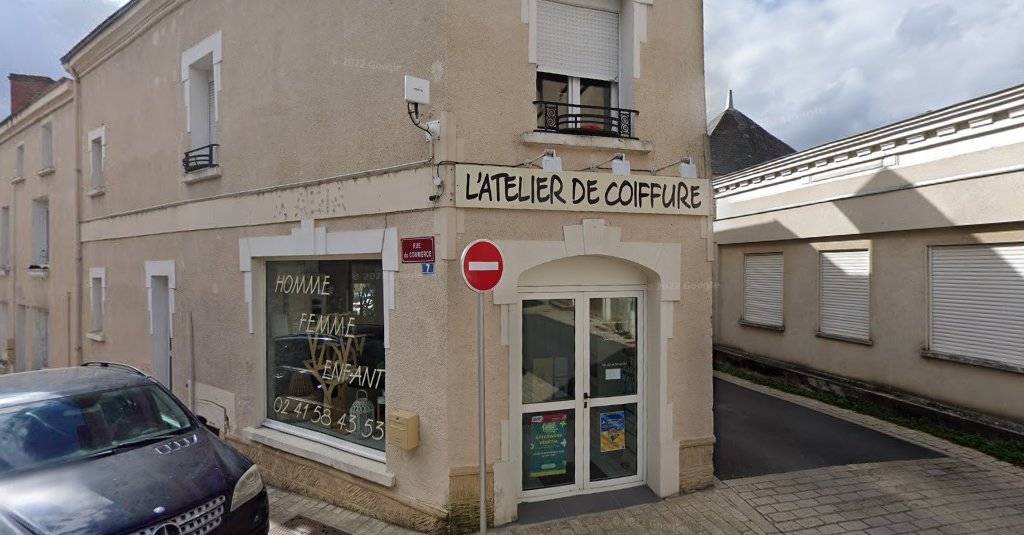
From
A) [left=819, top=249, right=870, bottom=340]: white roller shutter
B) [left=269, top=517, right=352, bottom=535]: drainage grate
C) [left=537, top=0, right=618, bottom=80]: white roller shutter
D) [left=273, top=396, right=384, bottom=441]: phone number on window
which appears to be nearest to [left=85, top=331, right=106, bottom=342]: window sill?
[left=273, top=396, right=384, bottom=441]: phone number on window

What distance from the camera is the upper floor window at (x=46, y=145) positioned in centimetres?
1341

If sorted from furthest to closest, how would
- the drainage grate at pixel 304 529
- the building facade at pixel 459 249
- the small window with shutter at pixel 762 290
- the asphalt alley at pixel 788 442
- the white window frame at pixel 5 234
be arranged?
the white window frame at pixel 5 234 → the small window with shutter at pixel 762 290 → the asphalt alley at pixel 788 442 → the drainage grate at pixel 304 529 → the building facade at pixel 459 249

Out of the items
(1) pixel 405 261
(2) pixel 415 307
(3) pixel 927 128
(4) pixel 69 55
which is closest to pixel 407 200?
(1) pixel 405 261

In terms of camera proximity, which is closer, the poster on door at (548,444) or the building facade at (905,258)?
the poster on door at (548,444)

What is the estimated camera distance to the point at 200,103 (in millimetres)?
8078

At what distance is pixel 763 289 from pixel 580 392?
26.1 feet

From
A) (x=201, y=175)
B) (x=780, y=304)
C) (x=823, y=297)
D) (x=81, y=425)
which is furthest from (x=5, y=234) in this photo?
(x=823, y=297)

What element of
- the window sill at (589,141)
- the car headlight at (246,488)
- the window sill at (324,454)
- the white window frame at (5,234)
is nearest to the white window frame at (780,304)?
the window sill at (589,141)

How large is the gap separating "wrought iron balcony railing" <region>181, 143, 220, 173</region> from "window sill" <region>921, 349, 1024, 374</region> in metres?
11.1

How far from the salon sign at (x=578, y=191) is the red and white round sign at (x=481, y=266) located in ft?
2.52

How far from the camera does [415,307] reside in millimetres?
5168

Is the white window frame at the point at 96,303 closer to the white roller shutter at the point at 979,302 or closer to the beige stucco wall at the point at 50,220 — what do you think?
the beige stucco wall at the point at 50,220

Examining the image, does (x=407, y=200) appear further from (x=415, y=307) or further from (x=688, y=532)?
(x=688, y=532)

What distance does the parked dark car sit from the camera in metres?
3.46
